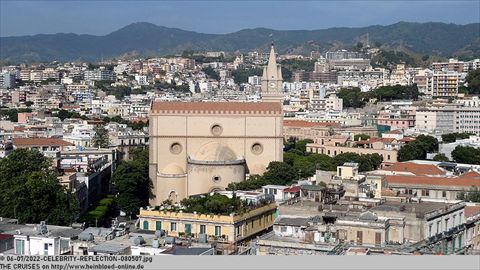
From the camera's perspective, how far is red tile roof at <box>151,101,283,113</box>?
147 feet

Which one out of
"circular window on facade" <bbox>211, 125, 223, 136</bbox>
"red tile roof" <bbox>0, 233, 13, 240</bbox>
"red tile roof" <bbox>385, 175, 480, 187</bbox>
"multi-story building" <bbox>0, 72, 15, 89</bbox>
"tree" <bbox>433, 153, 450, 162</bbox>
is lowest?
"tree" <bbox>433, 153, 450, 162</bbox>

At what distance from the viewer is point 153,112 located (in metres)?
44.9

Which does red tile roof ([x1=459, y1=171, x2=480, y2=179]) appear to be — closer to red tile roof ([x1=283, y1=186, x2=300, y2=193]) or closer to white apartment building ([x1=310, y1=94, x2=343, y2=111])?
red tile roof ([x1=283, y1=186, x2=300, y2=193])

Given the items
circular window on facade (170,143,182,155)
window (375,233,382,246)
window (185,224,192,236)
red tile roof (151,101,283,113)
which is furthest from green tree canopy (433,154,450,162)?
window (375,233,382,246)

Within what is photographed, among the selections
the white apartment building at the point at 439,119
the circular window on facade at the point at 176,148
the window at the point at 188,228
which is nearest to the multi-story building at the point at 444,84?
the white apartment building at the point at 439,119

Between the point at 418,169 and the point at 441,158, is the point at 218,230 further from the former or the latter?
the point at 441,158

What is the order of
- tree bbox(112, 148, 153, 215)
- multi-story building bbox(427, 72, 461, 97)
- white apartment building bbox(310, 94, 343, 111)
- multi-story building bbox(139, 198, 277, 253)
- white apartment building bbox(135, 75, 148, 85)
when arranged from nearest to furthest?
multi-story building bbox(139, 198, 277, 253) < tree bbox(112, 148, 153, 215) < white apartment building bbox(310, 94, 343, 111) < multi-story building bbox(427, 72, 461, 97) < white apartment building bbox(135, 75, 148, 85)

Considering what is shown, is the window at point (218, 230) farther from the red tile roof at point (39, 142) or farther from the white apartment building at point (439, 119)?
the white apartment building at point (439, 119)

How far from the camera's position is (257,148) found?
4538 centimetres

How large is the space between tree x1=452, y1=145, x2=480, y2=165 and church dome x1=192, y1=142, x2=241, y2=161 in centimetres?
1273

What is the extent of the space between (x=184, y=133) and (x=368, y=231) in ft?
77.8

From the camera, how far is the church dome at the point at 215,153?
43.3 metres

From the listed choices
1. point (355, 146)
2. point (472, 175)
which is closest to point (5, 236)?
point (472, 175)

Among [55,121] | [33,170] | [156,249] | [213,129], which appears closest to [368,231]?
[156,249]
